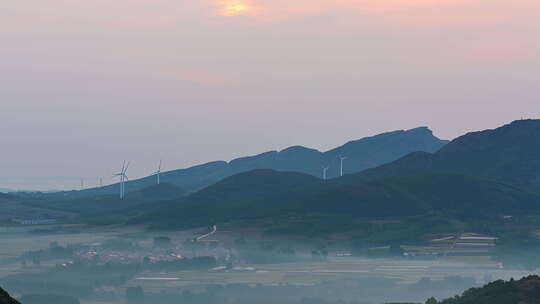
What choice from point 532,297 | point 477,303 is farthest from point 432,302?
point 532,297

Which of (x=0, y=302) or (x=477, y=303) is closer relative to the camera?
(x=0, y=302)

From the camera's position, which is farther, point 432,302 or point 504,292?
point 432,302

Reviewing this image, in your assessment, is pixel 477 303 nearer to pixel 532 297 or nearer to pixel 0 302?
pixel 532 297

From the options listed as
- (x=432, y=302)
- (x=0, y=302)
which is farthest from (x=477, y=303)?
(x=0, y=302)

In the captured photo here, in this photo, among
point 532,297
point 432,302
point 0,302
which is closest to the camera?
point 0,302

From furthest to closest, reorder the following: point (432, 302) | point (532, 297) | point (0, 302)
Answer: point (432, 302) → point (532, 297) → point (0, 302)

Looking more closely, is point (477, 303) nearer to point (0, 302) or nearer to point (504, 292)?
point (504, 292)
